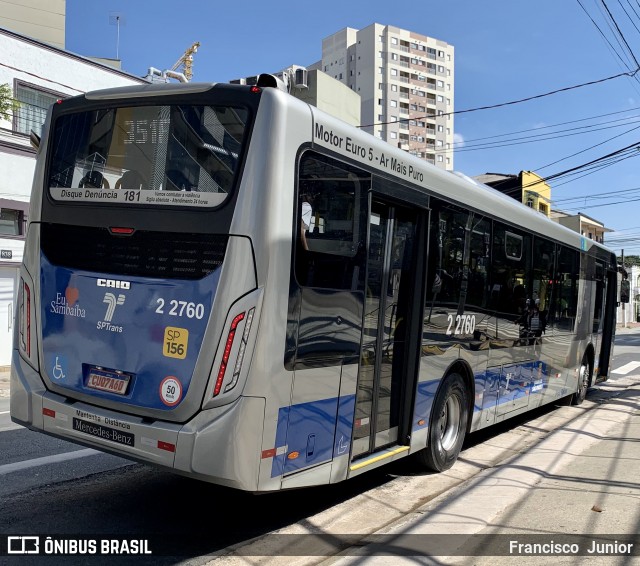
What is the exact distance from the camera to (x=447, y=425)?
23.3ft

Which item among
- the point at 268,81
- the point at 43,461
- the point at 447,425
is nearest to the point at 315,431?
the point at 268,81

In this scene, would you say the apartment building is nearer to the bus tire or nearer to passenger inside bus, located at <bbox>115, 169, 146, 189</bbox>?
the bus tire

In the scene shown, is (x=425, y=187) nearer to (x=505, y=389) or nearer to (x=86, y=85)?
(x=505, y=389)

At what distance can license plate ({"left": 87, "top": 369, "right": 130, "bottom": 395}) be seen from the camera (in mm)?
4523

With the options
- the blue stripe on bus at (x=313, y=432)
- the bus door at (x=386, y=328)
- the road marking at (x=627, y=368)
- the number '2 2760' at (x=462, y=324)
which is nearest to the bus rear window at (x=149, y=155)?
the bus door at (x=386, y=328)

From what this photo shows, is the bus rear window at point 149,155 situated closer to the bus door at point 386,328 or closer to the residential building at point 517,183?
the bus door at point 386,328

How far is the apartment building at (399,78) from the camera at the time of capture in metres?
101

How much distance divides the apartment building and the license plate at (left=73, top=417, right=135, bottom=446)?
96.5m

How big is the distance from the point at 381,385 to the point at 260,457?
1.81 meters

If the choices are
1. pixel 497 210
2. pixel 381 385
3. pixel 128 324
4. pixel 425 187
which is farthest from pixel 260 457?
pixel 497 210

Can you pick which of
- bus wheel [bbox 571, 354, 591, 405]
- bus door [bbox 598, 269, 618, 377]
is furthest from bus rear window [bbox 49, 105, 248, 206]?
bus door [bbox 598, 269, 618, 377]

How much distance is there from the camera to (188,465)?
414cm

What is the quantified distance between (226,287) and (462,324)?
3605 millimetres

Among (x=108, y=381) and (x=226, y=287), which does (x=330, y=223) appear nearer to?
(x=226, y=287)
